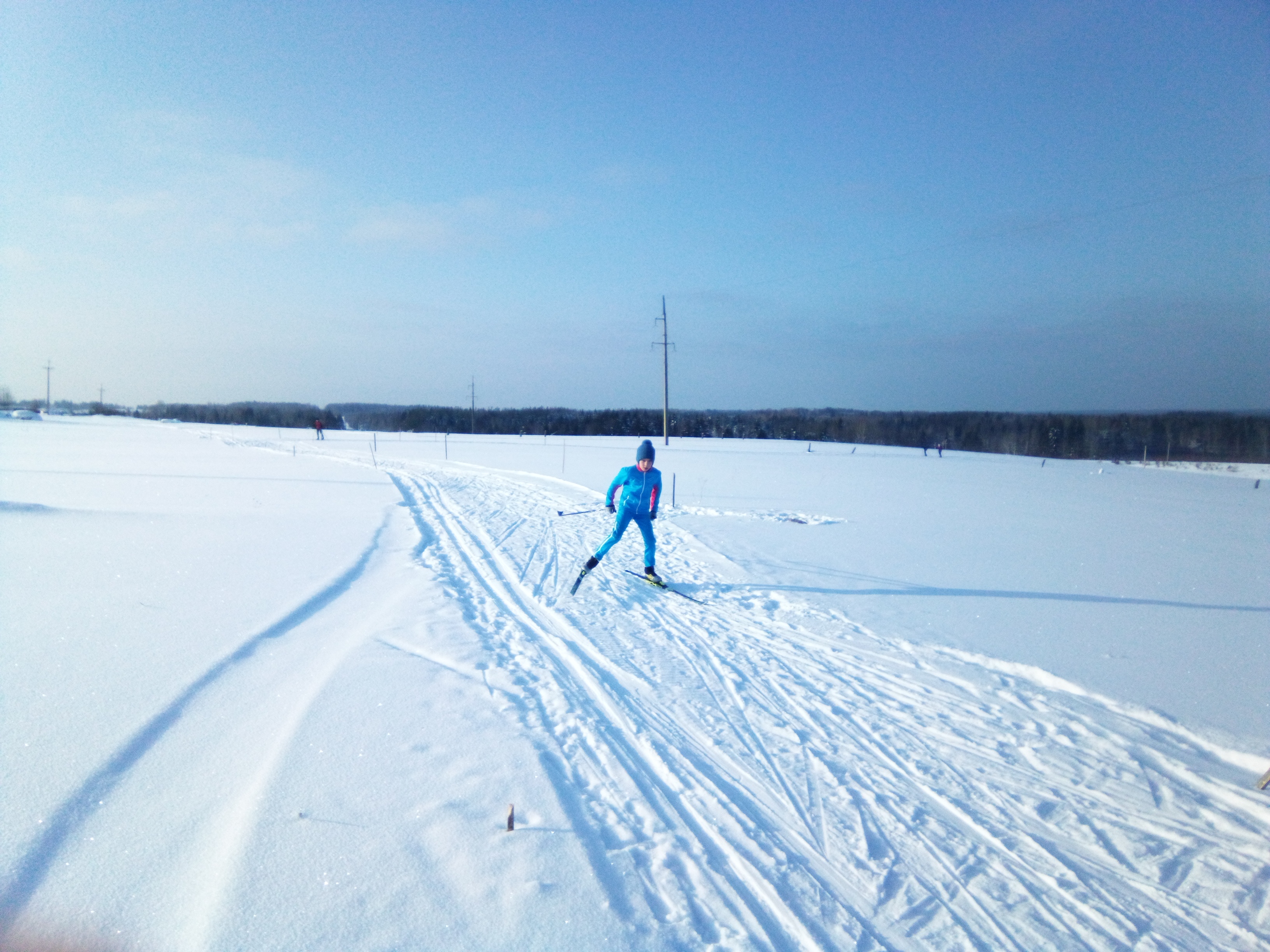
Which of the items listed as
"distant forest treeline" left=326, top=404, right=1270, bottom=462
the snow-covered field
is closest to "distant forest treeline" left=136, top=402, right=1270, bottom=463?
"distant forest treeline" left=326, top=404, right=1270, bottom=462

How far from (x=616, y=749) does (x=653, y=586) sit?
4165mm

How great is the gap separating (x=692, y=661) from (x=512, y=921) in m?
3.17

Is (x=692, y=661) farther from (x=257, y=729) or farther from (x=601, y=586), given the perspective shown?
(x=257, y=729)

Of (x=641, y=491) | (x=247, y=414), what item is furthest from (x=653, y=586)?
(x=247, y=414)

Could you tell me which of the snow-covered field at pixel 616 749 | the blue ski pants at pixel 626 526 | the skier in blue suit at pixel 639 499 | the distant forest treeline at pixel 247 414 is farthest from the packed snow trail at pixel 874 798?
the distant forest treeline at pixel 247 414

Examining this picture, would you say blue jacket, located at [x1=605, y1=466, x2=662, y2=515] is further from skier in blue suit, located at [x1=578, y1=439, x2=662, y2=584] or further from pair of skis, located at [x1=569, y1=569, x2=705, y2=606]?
pair of skis, located at [x1=569, y1=569, x2=705, y2=606]

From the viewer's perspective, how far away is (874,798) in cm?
365

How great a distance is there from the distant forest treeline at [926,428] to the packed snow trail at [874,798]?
3296cm

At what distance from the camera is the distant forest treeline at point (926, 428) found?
4203 cm

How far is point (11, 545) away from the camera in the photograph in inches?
316

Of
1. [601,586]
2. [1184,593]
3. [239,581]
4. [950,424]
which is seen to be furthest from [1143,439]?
[239,581]

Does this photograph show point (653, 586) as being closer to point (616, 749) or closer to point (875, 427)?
point (616, 749)

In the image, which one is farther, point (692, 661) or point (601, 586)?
point (601, 586)

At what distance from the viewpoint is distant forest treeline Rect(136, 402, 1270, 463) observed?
43.7 meters
